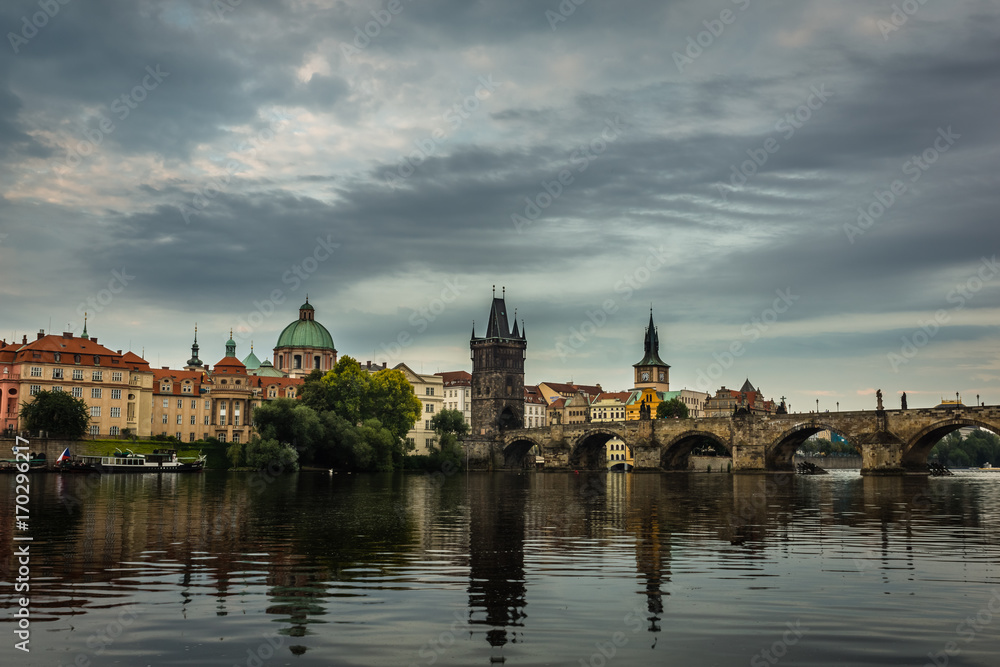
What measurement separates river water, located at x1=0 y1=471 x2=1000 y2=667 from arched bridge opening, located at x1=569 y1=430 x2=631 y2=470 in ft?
394

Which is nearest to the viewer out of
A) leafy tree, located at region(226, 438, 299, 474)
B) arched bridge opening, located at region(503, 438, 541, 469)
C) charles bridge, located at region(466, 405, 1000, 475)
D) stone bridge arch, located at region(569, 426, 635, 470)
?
charles bridge, located at region(466, 405, 1000, 475)

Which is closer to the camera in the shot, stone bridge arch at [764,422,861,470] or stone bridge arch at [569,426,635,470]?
stone bridge arch at [764,422,861,470]

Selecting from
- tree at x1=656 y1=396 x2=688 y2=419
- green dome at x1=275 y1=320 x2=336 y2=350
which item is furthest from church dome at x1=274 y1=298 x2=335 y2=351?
tree at x1=656 y1=396 x2=688 y2=419

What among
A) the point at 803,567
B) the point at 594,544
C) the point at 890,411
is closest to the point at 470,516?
the point at 594,544

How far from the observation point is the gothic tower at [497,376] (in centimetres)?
18862

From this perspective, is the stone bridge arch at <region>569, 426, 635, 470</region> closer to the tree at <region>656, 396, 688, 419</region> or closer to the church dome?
the tree at <region>656, 396, 688, 419</region>

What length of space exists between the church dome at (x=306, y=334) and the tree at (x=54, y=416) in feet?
284

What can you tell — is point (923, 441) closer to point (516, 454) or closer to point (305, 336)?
point (516, 454)

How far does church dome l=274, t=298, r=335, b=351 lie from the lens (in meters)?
194

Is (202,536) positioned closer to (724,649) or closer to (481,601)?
(481,601)

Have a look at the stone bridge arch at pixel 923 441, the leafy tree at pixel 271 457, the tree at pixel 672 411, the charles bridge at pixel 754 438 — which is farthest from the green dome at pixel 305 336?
the stone bridge arch at pixel 923 441

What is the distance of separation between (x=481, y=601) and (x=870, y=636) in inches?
262

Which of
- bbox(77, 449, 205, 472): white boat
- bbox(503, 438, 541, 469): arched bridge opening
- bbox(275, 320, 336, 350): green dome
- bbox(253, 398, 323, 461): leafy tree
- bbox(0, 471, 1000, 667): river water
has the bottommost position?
bbox(503, 438, 541, 469): arched bridge opening

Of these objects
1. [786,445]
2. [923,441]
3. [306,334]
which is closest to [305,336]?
[306,334]
